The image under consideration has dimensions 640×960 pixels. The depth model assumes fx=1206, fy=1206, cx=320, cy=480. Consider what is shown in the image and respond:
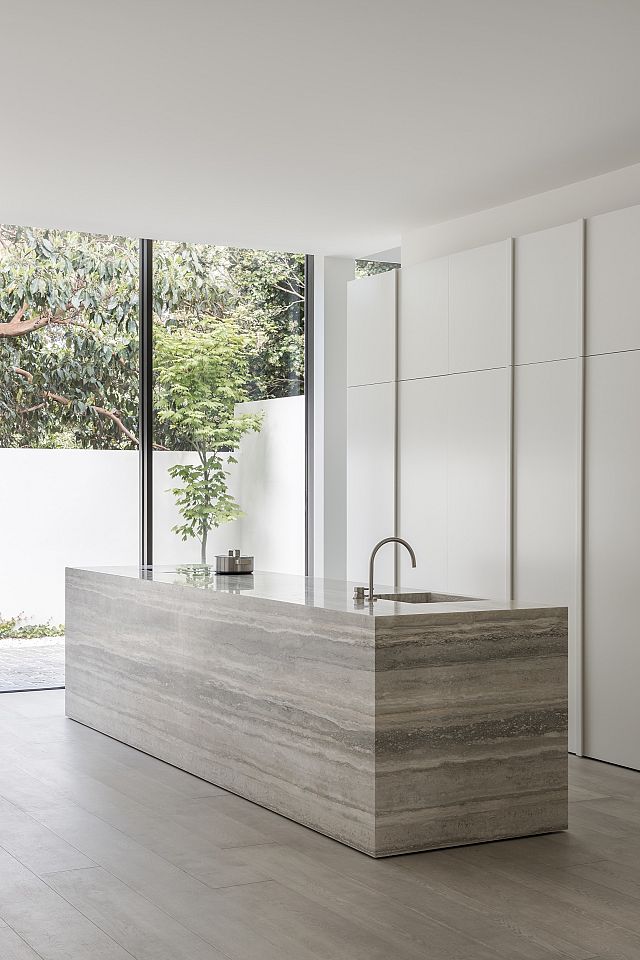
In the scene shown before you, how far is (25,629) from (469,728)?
4092 millimetres

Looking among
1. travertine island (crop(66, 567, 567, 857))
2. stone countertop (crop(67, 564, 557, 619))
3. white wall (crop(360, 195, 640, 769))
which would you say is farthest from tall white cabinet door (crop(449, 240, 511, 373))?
travertine island (crop(66, 567, 567, 857))

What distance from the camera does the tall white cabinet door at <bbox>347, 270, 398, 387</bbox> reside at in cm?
709

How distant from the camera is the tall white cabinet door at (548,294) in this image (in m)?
5.68

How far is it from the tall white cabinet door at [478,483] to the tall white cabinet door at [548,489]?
0.10 meters

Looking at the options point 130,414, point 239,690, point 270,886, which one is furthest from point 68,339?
point 270,886

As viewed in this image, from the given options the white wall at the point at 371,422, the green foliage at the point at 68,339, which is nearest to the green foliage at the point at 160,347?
the green foliage at the point at 68,339

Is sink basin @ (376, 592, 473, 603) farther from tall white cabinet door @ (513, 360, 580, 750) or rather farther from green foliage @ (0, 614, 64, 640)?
green foliage @ (0, 614, 64, 640)

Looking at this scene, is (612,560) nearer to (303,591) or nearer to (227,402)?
(303,591)

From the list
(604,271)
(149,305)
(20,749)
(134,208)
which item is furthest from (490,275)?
(20,749)

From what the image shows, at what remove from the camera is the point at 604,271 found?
5512 millimetres

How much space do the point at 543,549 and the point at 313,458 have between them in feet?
9.75

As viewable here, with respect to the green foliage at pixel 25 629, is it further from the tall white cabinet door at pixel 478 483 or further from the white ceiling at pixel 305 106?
the tall white cabinet door at pixel 478 483

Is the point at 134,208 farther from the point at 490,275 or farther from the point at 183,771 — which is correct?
the point at 183,771

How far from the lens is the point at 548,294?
585 cm
